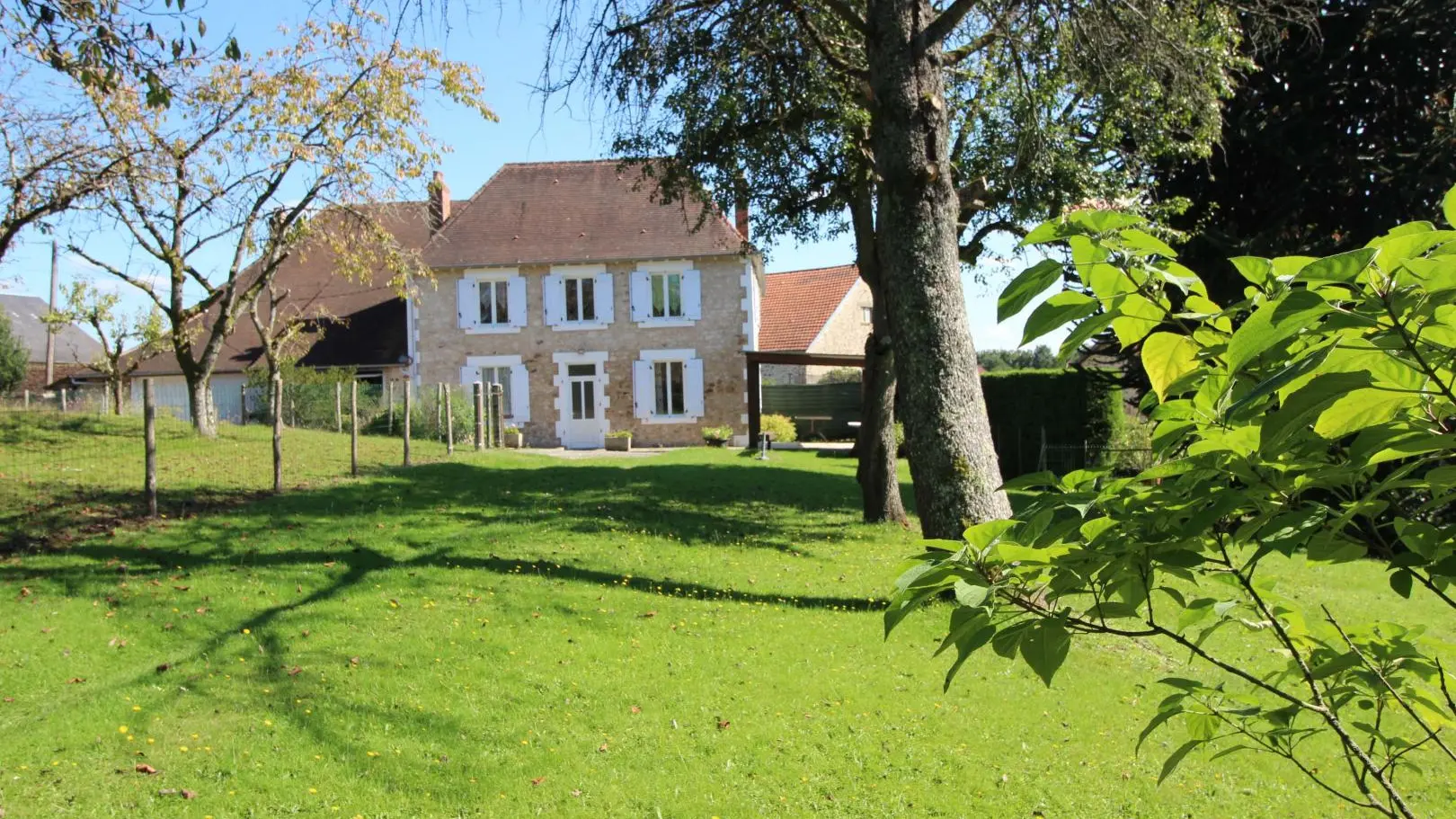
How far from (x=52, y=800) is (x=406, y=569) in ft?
14.2

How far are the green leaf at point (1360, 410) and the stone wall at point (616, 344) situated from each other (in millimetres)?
27519

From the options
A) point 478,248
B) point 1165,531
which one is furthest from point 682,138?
point 478,248

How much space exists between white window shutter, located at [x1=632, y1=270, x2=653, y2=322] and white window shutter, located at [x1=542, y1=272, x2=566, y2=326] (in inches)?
85.9

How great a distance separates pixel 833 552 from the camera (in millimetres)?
10672

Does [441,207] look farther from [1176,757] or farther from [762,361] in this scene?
[1176,757]

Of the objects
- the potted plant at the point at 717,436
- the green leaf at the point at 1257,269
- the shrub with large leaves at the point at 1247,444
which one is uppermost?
the green leaf at the point at 1257,269

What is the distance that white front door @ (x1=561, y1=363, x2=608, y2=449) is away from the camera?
2923cm

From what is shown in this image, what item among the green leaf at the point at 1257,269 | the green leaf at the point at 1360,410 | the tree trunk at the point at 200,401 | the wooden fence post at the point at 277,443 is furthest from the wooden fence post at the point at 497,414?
the green leaf at the point at 1360,410

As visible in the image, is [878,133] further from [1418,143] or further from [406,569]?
[1418,143]

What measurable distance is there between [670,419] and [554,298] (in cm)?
508

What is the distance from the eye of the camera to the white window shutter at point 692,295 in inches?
1139

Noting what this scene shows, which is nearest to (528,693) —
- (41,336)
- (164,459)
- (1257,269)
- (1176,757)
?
(1176,757)

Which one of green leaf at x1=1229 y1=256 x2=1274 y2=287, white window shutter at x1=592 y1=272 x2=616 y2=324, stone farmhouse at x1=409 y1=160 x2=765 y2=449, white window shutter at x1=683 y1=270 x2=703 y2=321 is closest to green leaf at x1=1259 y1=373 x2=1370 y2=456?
green leaf at x1=1229 y1=256 x2=1274 y2=287

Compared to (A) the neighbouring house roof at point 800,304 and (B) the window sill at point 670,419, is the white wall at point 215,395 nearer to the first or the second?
(B) the window sill at point 670,419
